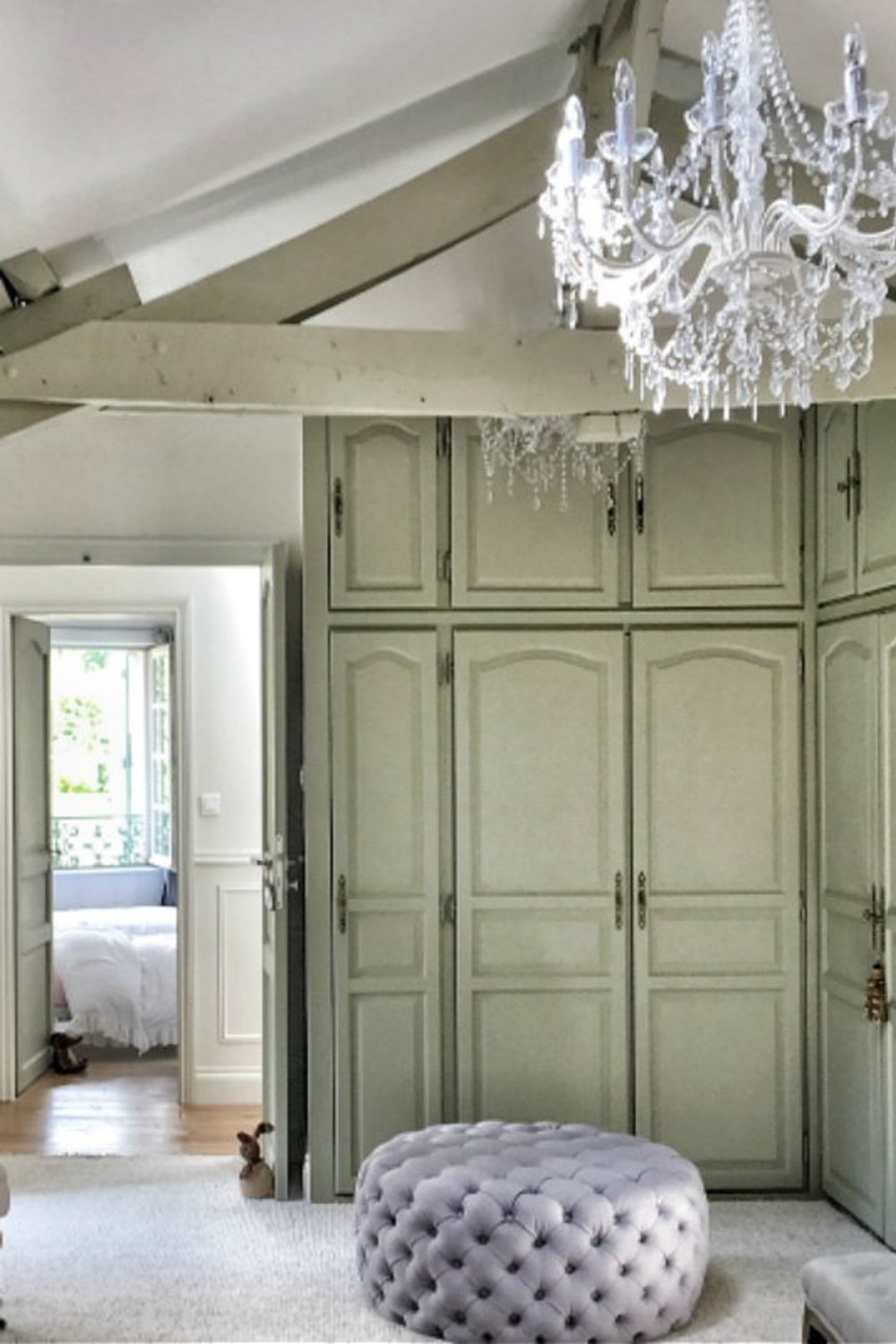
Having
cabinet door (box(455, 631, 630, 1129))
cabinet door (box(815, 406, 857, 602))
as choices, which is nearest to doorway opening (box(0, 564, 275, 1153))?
cabinet door (box(455, 631, 630, 1129))

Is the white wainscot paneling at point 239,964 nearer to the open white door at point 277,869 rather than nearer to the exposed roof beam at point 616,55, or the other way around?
the open white door at point 277,869

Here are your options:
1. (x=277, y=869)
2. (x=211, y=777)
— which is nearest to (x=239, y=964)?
(x=211, y=777)

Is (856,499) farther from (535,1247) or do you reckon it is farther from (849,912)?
(535,1247)

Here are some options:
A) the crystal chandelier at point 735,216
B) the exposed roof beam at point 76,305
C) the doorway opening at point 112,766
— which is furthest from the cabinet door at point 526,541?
the doorway opening at point 112,766

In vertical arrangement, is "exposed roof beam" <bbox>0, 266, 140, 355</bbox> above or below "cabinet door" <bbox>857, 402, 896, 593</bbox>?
above

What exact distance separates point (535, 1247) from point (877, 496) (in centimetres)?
224

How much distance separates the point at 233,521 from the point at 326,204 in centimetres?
124

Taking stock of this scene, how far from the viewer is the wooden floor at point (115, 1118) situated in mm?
5562

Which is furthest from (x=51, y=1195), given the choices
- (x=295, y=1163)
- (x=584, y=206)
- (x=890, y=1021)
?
(x=584, y=206)

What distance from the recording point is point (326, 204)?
187 inches

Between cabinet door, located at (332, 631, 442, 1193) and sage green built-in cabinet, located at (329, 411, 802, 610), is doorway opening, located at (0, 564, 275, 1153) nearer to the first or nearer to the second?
cabinet door, located at (332, 631, 442, 1193)

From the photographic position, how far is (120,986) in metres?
7.33

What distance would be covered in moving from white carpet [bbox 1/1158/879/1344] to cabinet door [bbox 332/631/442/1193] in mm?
391

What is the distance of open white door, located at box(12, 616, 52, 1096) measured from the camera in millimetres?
6527
